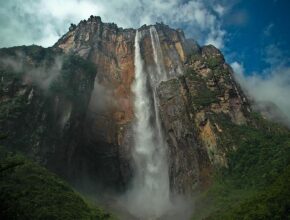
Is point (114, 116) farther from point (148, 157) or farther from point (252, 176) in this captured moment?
point (252, 176)

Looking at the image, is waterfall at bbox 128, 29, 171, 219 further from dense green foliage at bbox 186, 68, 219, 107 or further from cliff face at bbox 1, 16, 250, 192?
dense green foliage at bbox 186, 68, 219, 107

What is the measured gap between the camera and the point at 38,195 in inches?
1860

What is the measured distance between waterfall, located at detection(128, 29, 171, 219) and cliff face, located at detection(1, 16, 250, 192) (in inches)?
67.1

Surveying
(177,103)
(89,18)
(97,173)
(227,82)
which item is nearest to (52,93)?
(97,173)

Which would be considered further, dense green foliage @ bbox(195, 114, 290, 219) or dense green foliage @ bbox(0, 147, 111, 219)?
dense green foliage @ bbox(195, 114, 290, 219)

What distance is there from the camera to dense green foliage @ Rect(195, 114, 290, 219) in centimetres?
4319

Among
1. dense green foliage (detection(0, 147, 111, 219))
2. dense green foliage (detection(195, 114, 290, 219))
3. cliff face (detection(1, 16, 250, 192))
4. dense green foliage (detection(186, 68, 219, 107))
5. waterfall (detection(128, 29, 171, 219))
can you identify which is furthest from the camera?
dense green foliage (detection(186, 68, 219, 107))

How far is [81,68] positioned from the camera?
251 ft

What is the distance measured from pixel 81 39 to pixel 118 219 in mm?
52841

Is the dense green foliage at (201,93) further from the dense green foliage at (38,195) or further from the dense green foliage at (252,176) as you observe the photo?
the dense green foliage at (38,195)

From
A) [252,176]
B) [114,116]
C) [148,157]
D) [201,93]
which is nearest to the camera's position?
[252,176]

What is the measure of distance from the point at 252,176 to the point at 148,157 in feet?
71.2

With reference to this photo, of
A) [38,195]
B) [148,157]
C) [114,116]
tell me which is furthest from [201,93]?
[38,195]

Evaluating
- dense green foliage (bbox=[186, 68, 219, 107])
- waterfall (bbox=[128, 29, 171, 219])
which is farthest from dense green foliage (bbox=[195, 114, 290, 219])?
waterfall (bbox=[128, 29, 171, 219])
